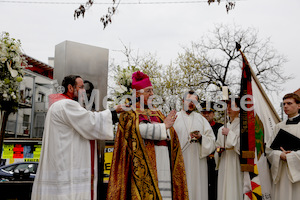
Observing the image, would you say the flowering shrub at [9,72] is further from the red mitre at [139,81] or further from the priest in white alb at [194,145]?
the priest in white alb at [194,145]

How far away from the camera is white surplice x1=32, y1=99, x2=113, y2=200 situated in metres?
3.96

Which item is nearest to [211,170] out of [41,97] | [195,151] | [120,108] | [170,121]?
[195,151]

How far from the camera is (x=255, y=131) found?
5.46m

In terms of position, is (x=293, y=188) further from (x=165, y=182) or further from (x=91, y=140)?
(x=91, y=140)

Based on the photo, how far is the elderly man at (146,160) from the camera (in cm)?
476

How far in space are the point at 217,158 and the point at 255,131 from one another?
37.1 inches

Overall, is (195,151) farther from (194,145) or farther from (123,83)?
(123,83)

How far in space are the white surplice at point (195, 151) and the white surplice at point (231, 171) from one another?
0.26 meters

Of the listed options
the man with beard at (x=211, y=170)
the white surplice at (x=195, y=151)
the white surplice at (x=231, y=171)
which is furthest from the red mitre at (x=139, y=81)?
the man with beard at (x=211, y=170)

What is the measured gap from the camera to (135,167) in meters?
4.79

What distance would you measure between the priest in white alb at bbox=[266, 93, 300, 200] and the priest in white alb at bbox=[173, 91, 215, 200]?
105 cm

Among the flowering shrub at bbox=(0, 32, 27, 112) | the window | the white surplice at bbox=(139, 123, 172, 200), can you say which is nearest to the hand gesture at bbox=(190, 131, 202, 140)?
the white surplice at bbox=(139, 123, 172, 200)

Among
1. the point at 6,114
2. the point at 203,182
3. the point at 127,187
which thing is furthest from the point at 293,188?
the point at 6,114

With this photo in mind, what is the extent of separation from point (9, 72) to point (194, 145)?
3338mm
